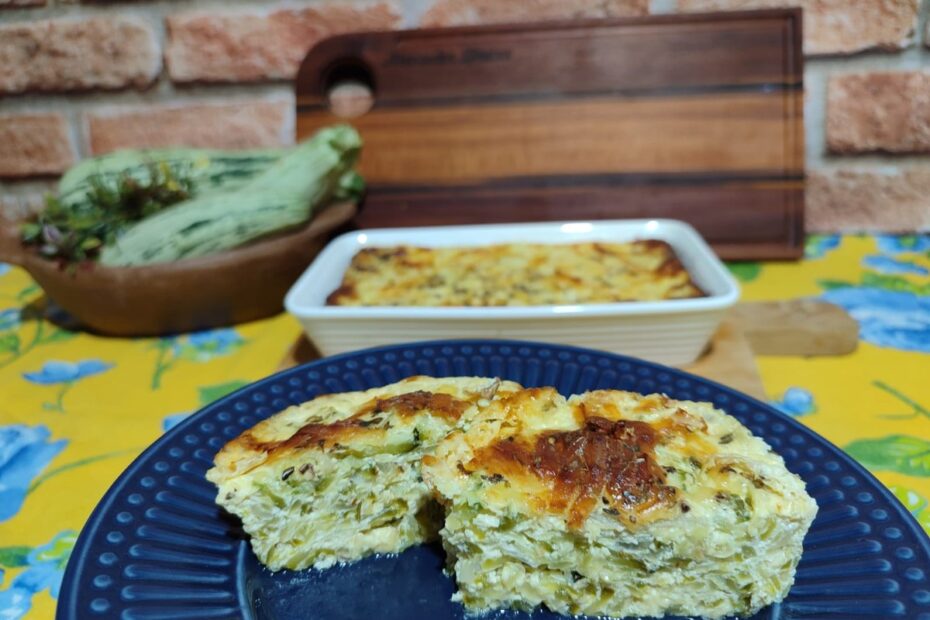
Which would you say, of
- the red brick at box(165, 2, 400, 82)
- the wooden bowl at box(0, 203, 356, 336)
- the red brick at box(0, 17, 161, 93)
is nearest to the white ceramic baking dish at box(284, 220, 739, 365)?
the wooden bowl at box(0, 203, 356, 336)

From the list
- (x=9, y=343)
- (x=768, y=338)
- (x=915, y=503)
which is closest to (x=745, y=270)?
(x=768, y=338)

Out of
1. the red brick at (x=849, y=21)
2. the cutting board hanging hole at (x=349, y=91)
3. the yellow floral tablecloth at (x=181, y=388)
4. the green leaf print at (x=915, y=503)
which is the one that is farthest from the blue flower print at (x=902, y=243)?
the cutting board hanging hole at (x=349, y=91)

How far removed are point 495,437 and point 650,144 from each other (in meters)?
1.07

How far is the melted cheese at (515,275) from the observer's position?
4.32 feet

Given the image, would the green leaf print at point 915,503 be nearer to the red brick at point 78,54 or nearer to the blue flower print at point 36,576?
the blue flower print at point 36,576

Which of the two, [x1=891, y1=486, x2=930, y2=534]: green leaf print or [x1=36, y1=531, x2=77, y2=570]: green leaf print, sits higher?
[x1=36, y1=531, x2=77, y2=570]: green leaf print

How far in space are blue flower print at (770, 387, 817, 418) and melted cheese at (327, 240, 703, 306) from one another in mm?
216

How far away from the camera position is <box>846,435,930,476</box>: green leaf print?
1026 millimetres

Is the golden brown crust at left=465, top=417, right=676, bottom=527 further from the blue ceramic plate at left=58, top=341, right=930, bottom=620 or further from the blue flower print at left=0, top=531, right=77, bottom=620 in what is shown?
the blue flower print at left=0, top=531, right=77, bottom=620

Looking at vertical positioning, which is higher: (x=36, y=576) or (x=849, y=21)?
(x=849, y=21)

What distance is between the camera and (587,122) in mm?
1711

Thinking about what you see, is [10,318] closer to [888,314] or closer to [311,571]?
[311,571]

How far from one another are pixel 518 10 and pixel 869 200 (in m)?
0.96

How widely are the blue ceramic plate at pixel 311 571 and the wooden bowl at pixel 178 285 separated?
0.44 m
